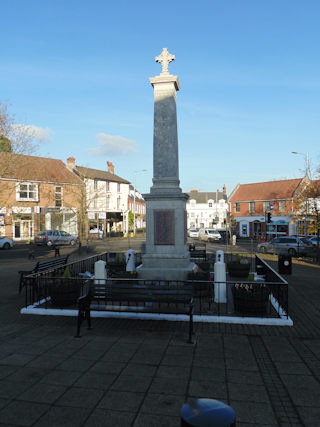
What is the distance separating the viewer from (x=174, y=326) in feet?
25.4

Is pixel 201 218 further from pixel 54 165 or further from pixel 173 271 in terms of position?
pixel 173 271

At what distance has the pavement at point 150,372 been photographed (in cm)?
416

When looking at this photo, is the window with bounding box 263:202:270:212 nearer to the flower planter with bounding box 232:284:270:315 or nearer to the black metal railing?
the black metal railing

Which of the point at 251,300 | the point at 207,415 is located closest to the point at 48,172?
the point at 251,300

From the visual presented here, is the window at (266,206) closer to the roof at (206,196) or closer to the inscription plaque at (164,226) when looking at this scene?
the roof at (206,196)

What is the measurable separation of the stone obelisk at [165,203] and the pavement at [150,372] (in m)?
3.79

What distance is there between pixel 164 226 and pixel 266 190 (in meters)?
44.1

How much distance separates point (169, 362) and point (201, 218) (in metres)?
81.2

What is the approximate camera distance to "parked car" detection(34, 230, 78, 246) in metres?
35.2

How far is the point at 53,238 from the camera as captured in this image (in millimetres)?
36375

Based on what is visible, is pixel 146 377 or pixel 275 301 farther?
pixel 275 301

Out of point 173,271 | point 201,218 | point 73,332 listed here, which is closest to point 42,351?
point 73,332

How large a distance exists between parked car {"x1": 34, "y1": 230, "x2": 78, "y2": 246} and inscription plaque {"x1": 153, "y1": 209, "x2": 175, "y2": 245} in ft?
86.4

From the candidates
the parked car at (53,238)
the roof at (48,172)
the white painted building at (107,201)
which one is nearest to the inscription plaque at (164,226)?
the parked car at (53,238)
